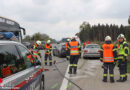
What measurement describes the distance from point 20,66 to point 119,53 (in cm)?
513

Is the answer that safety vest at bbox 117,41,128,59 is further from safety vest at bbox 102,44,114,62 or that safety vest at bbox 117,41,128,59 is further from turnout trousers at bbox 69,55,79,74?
turnout trousers at bbox 69,55,79,74

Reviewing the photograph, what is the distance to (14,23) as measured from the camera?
9.36 metres

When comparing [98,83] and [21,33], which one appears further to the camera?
[21,33]

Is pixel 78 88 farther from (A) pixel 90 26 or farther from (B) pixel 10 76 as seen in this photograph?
(A) pixel 90 26

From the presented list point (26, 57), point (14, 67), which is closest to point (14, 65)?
point (14, 67)

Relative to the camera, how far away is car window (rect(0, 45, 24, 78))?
3096 millimetres

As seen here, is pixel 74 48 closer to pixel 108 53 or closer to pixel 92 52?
pixel 108 53

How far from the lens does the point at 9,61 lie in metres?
3.37

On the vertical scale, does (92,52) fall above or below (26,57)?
below

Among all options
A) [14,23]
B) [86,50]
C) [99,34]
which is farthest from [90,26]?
[14,23]

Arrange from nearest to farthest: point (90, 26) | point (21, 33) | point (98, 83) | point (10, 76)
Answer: point (10, 76)
point (98, 83)
point (21, 33)
point (90, 26)

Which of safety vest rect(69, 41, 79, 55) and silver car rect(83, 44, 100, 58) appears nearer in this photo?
safety vest rect(69, 41, 79, 55)

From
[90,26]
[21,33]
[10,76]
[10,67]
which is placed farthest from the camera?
[90,26]

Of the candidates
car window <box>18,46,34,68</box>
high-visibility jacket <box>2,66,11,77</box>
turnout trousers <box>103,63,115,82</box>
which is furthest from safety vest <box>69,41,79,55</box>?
high-visibility jacket <box>2,66,11,77</box>
